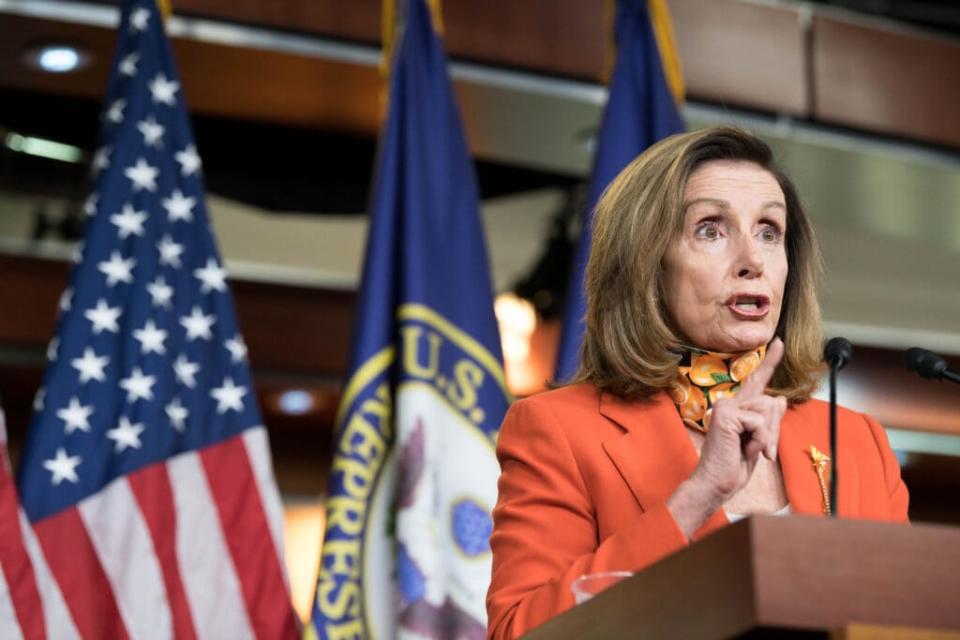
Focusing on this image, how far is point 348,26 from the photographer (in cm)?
447

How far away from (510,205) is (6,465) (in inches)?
123

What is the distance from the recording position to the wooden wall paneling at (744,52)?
4.79m

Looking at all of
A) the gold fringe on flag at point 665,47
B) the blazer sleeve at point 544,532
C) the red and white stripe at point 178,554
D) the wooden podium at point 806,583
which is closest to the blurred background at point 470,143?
the gold fringe on flag at point 665,47

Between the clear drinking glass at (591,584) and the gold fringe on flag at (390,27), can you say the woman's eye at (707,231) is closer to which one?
the clear drinking glass at (591,584)

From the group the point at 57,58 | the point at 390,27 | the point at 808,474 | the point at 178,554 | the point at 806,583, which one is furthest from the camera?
the point at 57,58

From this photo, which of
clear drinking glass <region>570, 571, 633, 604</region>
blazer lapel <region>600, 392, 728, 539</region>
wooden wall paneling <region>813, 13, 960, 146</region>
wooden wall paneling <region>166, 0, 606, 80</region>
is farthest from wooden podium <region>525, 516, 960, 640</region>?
wooden wall paneling <region>813, 13, 960, 146</region>

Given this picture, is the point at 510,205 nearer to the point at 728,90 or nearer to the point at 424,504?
the point at 728,90

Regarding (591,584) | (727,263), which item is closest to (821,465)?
(727,263)

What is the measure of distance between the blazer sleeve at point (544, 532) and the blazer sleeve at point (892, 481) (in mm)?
422

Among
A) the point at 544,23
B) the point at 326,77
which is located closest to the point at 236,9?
the point at 326,77

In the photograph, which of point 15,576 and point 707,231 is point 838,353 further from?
point 15,576

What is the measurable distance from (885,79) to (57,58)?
272 centimetres

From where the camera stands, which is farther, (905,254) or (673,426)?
(905,254)

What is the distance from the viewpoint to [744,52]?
489 centimetres
